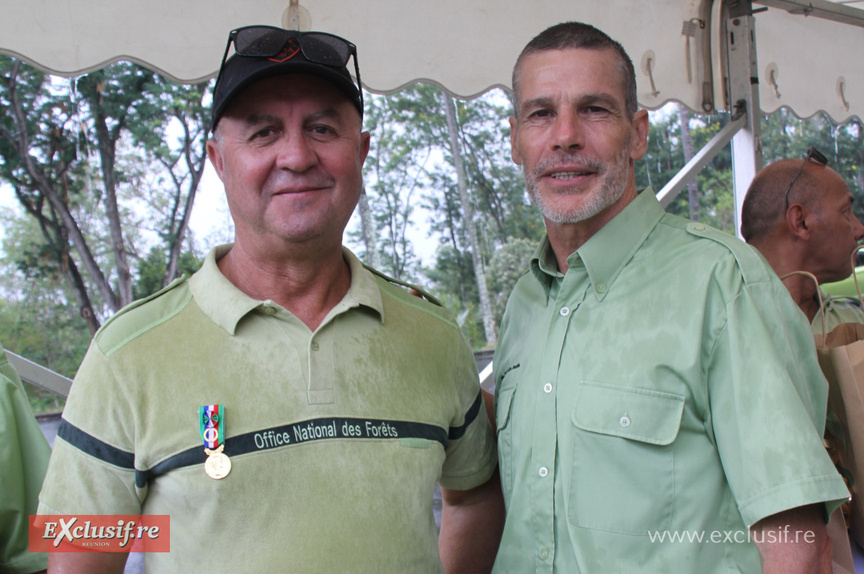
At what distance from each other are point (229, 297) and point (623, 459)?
0.83m

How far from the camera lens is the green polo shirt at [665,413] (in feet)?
4.09

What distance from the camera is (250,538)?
1.26 m

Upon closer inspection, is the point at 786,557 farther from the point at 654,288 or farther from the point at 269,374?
the point at 269,374

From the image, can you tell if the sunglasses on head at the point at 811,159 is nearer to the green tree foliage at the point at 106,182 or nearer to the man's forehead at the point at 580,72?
the man's forehead at the point at 580,72

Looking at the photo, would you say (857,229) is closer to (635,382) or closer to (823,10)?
(823,10)

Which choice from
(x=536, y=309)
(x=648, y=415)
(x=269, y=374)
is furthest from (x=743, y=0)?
(x=269, y=374)

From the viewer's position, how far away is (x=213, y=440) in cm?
127

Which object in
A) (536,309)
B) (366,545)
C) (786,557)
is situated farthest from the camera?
(536,309)

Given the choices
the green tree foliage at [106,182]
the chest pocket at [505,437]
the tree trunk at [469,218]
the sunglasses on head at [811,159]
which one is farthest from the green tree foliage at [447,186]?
the chest pocket at [505,437]

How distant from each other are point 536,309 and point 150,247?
30.2ft

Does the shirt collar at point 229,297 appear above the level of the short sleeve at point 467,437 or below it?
above

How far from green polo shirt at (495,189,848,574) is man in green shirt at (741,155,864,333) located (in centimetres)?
141

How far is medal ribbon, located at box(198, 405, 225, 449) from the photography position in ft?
4.18

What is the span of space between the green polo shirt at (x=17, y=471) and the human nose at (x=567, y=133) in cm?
125
